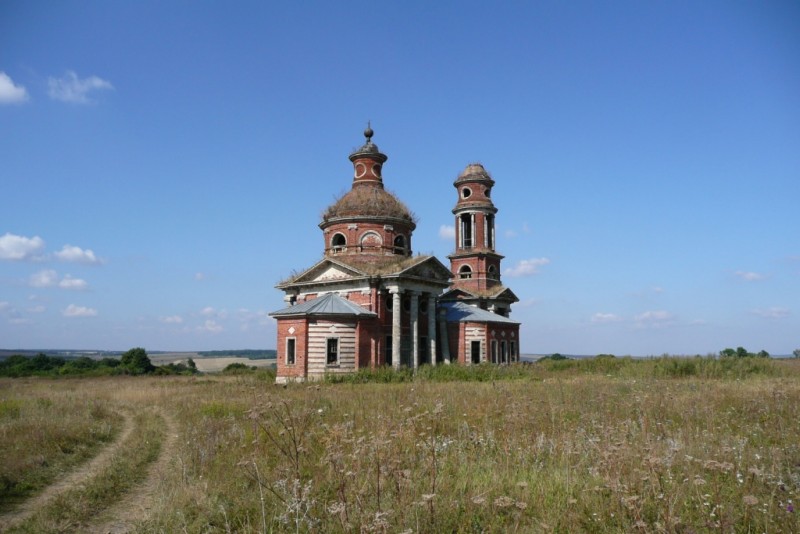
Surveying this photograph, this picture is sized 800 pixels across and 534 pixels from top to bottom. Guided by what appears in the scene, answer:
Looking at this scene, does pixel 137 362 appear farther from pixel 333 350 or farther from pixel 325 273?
pixel 333 350

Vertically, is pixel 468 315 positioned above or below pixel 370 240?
below

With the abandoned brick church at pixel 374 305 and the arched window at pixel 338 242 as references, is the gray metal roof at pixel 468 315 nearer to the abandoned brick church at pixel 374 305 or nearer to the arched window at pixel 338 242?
the abandoned brick church at pixel 374 305

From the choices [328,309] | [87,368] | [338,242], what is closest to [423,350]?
[328,309]

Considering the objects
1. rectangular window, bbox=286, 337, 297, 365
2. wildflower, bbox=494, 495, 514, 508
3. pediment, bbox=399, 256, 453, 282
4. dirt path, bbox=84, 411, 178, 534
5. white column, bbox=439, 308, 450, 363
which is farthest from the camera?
white column, bbox=439, 308, 450, 363

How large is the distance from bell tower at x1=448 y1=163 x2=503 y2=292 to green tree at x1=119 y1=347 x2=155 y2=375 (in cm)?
2800

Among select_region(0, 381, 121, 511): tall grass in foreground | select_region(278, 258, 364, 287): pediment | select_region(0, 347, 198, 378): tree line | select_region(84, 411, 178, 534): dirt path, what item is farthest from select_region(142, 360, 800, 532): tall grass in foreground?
select_region(0, 347, 198, 378): tree line

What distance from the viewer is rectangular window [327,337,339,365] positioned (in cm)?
2992

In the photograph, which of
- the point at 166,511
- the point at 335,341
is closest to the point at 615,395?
the point at 166,511

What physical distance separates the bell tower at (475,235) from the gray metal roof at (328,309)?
15.0 meters

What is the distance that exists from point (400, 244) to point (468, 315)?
279 inches

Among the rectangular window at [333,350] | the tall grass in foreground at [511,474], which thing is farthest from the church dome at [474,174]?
the tall grass in foreground at [511,474]

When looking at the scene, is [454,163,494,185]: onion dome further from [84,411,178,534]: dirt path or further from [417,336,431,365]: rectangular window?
[84,411,178,534]: dirt path

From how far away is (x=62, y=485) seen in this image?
9016mm

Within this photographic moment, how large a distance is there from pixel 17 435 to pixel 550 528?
493 inches
